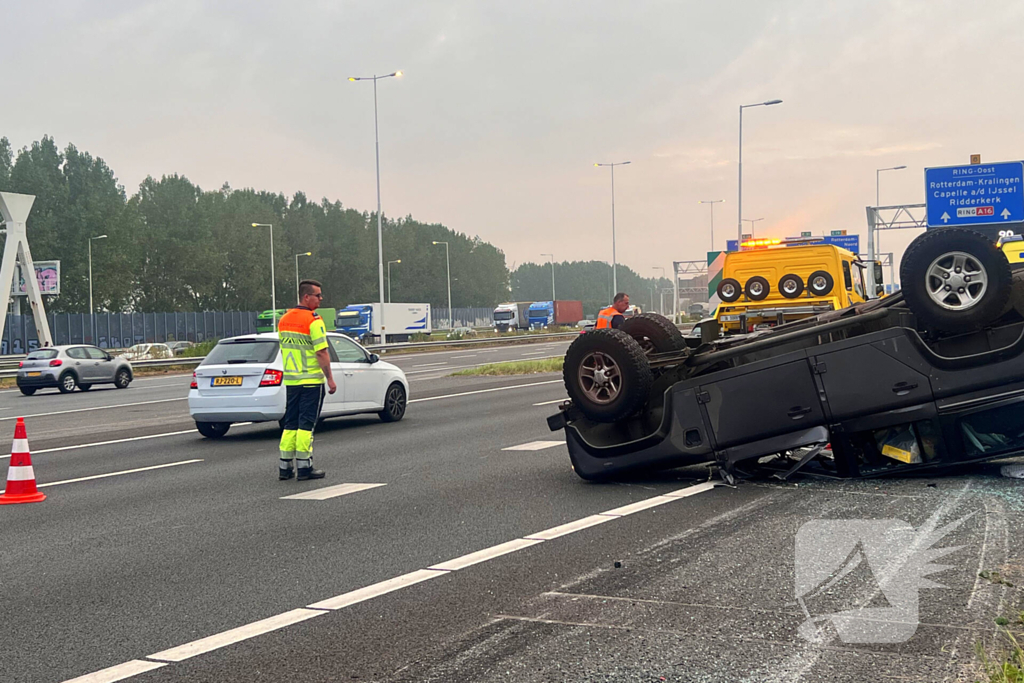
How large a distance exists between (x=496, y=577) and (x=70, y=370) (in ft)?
88.7

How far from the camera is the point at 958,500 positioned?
730 centimetres

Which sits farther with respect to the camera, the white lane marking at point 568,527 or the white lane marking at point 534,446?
the white lane marking at point 534,446

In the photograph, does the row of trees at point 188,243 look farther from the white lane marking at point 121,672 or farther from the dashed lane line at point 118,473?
the white lane marking at point 121,672

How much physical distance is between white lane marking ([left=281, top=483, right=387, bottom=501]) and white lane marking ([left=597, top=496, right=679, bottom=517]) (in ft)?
8.41

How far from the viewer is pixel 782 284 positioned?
18.3 m

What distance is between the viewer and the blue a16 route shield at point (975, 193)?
3228cm

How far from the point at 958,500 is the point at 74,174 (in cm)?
A: 8690

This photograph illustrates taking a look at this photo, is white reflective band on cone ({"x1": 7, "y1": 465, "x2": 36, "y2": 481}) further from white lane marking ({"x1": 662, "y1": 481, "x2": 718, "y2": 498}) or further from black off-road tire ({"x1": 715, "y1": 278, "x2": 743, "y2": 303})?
black off-road tire ({"x1": 715, "y1": 278, "x2": 743, "y2": 303})

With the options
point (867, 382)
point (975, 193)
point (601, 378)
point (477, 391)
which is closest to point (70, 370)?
point (477, 391)

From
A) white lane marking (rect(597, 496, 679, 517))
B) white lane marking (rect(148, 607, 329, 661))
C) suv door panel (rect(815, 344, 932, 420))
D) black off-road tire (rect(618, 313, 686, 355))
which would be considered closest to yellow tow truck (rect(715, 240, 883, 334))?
black off-road tire (rect(618, 313, 686, 355))

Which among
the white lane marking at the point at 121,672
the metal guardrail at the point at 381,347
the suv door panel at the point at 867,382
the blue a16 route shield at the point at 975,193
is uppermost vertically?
the blue a16 route shield at the point at 975,193

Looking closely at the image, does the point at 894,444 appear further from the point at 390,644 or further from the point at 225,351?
the point at 225,351

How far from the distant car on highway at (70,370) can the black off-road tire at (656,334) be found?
23569mm

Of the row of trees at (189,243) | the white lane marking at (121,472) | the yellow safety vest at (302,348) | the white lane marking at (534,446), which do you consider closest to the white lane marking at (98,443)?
the white lane marking at (121,472)
